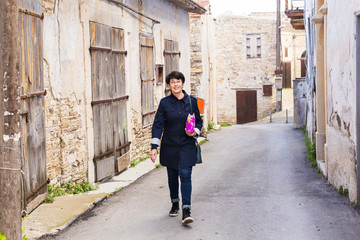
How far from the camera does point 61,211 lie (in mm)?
6316

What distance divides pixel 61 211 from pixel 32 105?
127 cm

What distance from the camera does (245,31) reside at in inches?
1299

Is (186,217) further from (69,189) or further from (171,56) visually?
(171,56)

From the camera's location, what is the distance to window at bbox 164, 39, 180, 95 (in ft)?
45.0

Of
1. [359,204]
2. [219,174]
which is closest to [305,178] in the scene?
[219,174]

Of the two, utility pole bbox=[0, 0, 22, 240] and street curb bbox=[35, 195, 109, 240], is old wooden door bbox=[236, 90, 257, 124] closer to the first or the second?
street curb bbox=[35, 195, 109, 240]

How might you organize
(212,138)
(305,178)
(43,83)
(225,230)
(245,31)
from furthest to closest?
(245,31) < (212,138) < (305,178) < (43,83) < (225,230)

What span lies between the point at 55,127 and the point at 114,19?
302 centimetres

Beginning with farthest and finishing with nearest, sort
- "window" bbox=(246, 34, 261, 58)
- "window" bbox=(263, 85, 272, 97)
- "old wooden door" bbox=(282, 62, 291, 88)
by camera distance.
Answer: "old wooden door" bbox=(282, 62, 291, 88) → "window" bbox=(246, 34, 261, 58) → "window" bbox=(263, 85, 272, 97)

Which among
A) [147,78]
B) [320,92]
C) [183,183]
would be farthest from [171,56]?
[183,183]

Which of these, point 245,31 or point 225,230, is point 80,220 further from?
point 245,31

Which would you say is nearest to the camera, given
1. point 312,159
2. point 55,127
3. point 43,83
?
point 43,83

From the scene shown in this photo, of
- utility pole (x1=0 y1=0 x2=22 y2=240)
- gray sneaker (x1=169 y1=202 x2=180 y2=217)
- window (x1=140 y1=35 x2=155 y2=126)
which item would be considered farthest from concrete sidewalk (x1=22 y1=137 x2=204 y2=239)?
window (x1=140 y1=35 x2=155 y2=126)

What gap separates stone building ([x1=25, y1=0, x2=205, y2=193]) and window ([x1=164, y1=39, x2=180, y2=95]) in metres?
0.73
